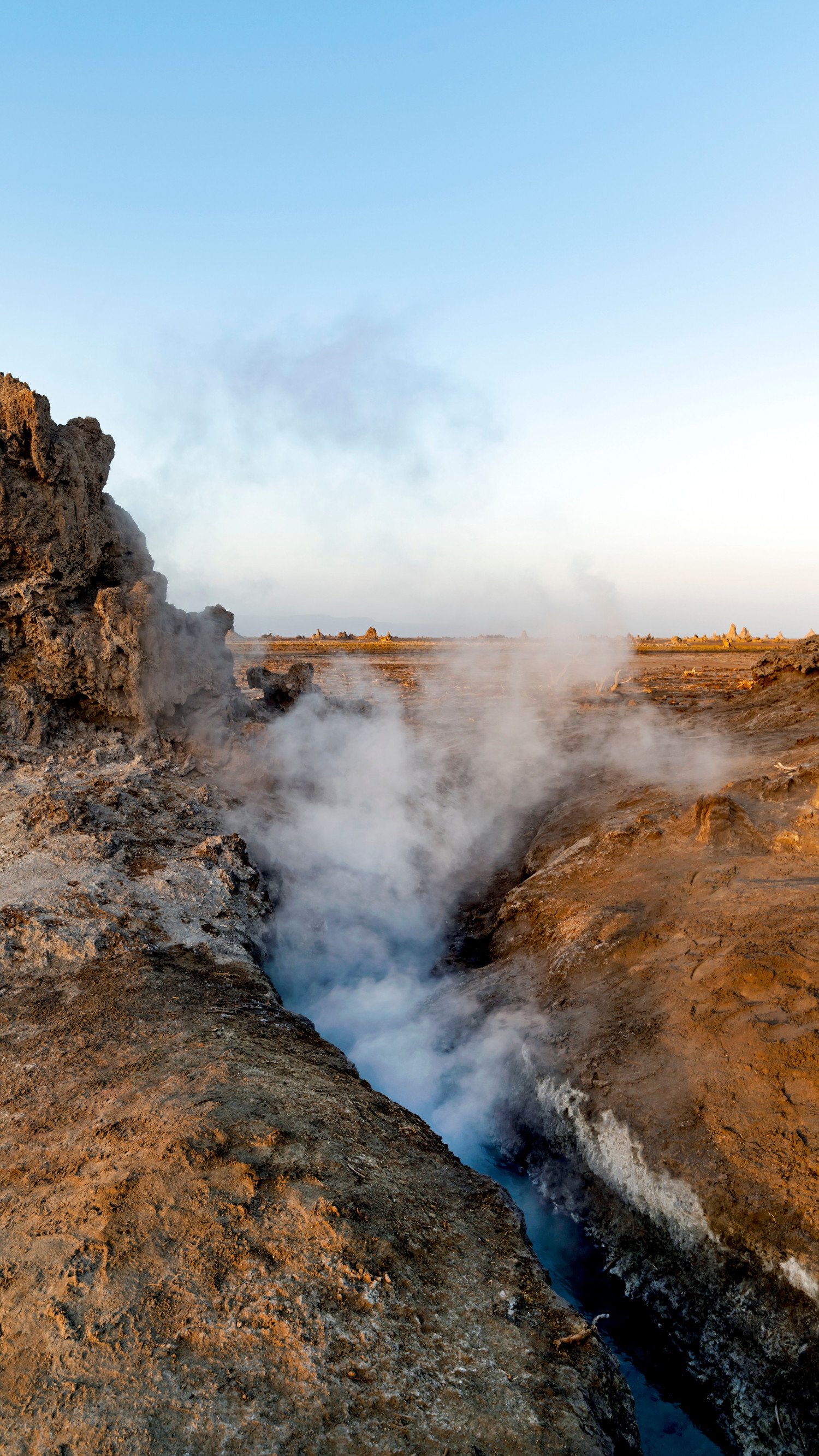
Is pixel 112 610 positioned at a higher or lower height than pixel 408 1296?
higher

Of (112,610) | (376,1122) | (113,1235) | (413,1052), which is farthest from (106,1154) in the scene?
(112,610)

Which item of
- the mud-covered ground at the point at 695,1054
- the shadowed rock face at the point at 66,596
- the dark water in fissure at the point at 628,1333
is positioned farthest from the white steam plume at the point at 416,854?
the shadowed rock face at the point at 66,596

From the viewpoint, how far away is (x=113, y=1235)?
339 centimetres

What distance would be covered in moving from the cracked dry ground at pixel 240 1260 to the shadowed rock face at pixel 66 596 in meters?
4.73

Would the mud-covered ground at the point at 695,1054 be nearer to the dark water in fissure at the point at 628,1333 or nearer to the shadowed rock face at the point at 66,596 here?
the dark water in fissure at the point at 628,1333

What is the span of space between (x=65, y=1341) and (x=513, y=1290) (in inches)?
80.6

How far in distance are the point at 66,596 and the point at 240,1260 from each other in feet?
28.8

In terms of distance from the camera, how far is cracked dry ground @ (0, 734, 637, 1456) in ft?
9.18

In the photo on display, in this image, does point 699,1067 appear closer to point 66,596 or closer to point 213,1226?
point 213,1226

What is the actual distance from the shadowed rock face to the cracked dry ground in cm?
473

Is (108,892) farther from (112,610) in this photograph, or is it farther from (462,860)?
(462,860)

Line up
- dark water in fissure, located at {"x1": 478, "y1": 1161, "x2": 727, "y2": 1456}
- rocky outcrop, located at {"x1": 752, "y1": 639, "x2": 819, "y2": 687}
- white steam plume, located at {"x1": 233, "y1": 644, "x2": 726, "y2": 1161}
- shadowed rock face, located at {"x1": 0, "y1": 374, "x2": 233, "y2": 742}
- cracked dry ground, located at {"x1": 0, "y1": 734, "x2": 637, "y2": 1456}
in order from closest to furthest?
cracked dry ground, located at {"x1": 0, "y1": 734, "x2": 637, "y2": 1456}
dark water in fissure, located at {"x1": 478, "y1": 1161, "x2": 727, "y2": 1456}
white steam plume, located at {"x1": 233, "y1": 644, "x2": 726, "y2": 1161}
shadowed rock face, located at {"x1": 0, "y1": 374, "x2": 233, "y2": 742}
rocky outcrop, located at {"x1": 752, "y1": 639, "x2": 819, "y2": 687}

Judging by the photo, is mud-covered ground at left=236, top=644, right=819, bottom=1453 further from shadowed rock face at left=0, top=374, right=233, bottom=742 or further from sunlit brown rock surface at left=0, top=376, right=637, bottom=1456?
shadowed rock face at left=0, top=374, right=233, bottom=742

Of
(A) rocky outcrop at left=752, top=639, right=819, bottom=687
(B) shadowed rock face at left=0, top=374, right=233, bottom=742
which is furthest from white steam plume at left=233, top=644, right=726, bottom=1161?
(B) shadowed rock face at left=0, top=374, right=233, bottom=742
